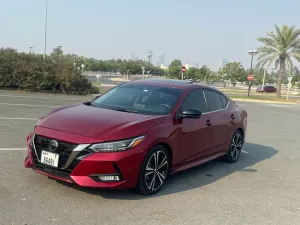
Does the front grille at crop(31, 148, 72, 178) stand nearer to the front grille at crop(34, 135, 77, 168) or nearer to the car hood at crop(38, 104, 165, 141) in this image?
the front grille at crop(34, 135, 77, 168)

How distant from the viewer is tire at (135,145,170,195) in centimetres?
496

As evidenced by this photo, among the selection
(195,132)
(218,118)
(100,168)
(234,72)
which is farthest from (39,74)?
(234,72)

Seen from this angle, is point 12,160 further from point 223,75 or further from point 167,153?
point 223,75

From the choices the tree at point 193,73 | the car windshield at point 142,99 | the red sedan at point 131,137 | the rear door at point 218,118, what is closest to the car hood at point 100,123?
the red sedan at point 131,137

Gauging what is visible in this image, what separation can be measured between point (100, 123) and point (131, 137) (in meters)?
0.46

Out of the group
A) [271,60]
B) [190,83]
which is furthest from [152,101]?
[271,60]

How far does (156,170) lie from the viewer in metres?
5.20

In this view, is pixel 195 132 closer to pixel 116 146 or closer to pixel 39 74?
pixel 116 146

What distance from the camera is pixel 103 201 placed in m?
4.71

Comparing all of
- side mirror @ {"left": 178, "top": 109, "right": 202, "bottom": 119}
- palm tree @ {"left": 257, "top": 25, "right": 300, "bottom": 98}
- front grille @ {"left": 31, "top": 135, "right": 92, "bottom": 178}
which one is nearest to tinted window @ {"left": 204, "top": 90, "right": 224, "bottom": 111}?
side mirror @ {"left": 178, "top": 109, "right": 202, "bottom": 119}

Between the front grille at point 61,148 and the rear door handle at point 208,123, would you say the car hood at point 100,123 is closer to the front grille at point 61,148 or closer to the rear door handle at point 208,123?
the front grille at point 61,148

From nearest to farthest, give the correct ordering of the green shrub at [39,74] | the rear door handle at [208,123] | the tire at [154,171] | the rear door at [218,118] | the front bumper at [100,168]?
the front bumper at [100,168]
the tire at [154,171]
the rear door handle at [208,123]
the rear door at [218,118]
the green shrub at [39,74]

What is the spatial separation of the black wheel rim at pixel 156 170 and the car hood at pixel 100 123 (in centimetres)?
45

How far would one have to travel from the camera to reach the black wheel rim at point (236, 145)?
24.8 ft
